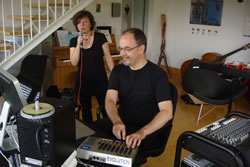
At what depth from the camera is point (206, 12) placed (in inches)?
209

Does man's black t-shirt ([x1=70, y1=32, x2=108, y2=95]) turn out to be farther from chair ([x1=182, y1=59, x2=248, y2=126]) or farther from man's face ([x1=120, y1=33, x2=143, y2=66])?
chair ([x1=182, y1=59, x2=248, y2=126])

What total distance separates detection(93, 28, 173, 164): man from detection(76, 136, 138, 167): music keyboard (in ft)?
1.29

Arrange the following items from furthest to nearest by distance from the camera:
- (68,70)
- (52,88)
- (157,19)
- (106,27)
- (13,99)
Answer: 1. (157,19)
2. (106,27)
3. (68,70)
4. (52,88)
5. (13,99)

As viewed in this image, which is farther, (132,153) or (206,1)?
(206,1)

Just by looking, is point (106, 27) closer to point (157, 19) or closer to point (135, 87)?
point (157, 19)

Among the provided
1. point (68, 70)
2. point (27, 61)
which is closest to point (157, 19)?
point (68, 70)

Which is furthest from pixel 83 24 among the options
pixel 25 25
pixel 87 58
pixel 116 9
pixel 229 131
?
pixel 116 9

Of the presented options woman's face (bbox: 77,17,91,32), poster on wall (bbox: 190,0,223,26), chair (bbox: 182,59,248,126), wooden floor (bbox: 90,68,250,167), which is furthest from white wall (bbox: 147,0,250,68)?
woman's face (bbox: 77,17,91,32)

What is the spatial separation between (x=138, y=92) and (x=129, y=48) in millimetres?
317

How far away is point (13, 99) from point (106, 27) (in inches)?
166

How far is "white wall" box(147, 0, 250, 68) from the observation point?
192 inches

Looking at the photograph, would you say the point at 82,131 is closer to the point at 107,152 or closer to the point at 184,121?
the point at 107,152

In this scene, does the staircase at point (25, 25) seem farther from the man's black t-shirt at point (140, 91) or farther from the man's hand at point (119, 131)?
the man's hand at point (119, 131)

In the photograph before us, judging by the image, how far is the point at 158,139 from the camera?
1.83m
